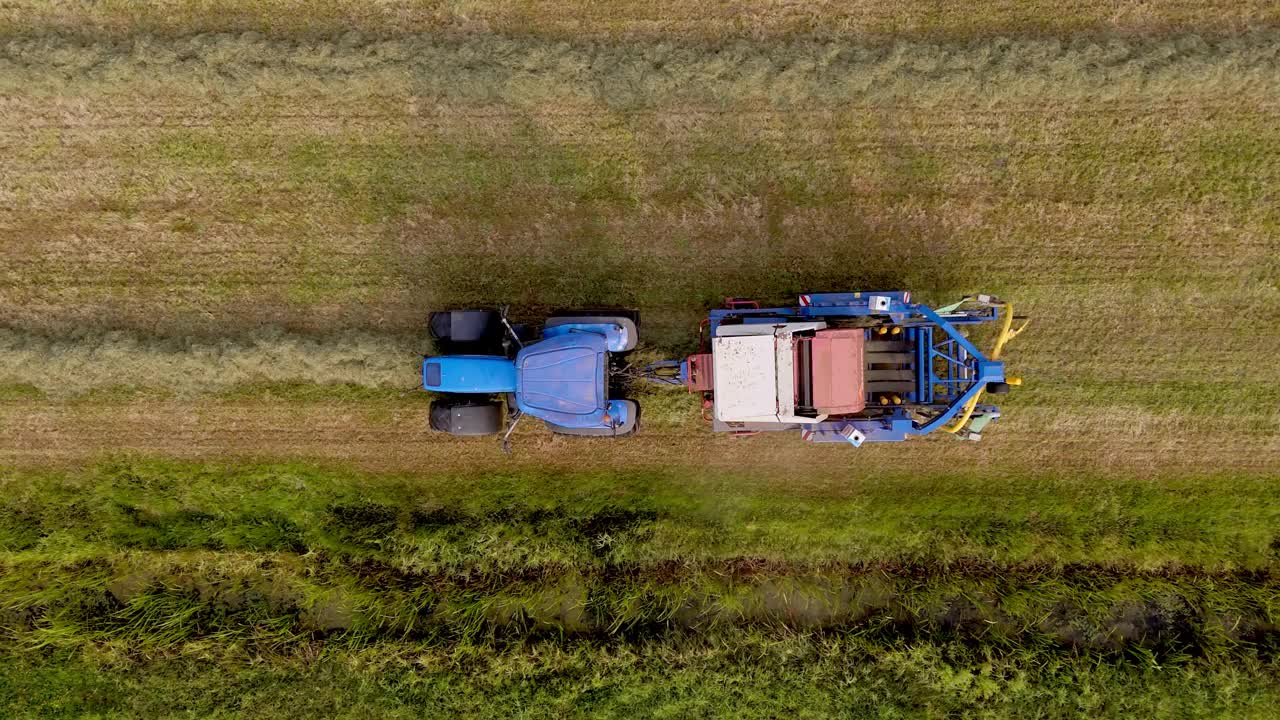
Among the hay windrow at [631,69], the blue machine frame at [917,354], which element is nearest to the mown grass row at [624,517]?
the blue machine frame at [917,354]

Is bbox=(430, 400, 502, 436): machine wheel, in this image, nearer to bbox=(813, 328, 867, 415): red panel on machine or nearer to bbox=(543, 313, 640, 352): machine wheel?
bbox=(543, 313, 640, 352): machine wheel

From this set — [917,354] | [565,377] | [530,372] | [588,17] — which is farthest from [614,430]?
[588,17]

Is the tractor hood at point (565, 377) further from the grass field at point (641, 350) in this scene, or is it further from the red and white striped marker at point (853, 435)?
the red and white striped marker at point (853, 435)

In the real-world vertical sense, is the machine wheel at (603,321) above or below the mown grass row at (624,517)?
above

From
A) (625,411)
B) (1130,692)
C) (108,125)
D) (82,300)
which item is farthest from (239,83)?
(1130,692)

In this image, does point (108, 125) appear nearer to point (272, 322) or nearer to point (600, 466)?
point (272, 322)

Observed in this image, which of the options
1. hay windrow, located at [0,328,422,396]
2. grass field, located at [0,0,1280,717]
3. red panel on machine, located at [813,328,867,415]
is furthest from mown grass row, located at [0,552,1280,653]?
red panel on machine, located at [813,328,867,415]
